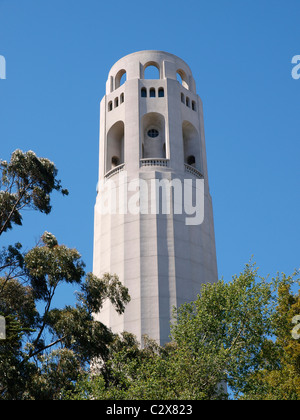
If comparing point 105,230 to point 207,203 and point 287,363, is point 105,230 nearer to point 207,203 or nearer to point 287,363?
point 207,203

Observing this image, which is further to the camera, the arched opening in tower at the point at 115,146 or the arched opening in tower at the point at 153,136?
the arched opening in tower at the point at 115,146

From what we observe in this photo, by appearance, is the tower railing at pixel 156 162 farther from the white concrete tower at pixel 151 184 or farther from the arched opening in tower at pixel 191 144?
the arched opening in tower at pixel 191 144

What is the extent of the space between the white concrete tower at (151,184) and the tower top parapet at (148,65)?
0.09 meters

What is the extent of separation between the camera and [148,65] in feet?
175

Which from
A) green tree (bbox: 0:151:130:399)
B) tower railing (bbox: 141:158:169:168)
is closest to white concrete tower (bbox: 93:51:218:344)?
tower railing (bbox: 141:158:169:168)

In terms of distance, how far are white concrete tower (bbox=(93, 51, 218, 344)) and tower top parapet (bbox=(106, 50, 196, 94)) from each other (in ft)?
0.31

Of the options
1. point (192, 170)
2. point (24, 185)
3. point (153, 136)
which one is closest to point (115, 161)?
point (153, 136)

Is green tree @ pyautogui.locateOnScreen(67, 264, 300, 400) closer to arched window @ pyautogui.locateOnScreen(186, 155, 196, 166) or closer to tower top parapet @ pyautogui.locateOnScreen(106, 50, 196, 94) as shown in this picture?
arched window @ pyautogui.locateOnScreen(186, 155, 196, 166)

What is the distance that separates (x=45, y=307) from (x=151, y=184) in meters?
19.1

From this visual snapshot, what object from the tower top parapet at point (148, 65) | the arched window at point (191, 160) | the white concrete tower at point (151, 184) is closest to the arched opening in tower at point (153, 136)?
the white concrete tower at point (151, 184)

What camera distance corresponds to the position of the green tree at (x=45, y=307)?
23641 mm

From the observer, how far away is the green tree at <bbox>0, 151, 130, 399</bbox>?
77.6ft

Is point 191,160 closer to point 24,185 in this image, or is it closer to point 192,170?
point 192,170
